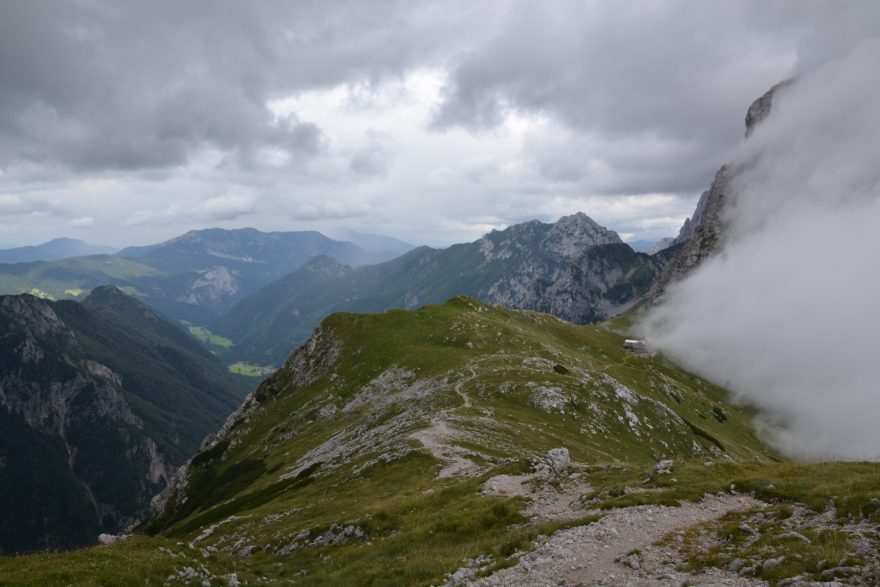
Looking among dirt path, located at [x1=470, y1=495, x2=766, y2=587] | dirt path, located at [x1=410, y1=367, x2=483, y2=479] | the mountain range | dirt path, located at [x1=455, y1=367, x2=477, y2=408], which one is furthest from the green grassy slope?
dirt path, located at [x1=470, y1=495, x2=766, y2=587]

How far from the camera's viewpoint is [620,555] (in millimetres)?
21062

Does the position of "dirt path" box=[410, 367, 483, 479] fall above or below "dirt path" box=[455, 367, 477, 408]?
below

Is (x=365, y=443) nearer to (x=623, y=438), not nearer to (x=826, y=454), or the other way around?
(x=623, y=438)

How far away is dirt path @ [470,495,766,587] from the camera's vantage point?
18.6m

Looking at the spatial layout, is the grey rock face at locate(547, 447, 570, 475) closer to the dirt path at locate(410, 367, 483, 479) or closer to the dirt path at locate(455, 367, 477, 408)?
the dirt path at locate(410, 367, 483, 479)

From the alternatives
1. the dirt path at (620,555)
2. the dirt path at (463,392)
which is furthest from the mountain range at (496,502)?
the dirt path at (463,392)

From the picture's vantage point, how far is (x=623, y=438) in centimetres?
7975

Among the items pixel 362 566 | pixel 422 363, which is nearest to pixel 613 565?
pixel 362 566

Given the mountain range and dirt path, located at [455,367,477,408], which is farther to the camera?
dirt path, located at [455,367,477,408]

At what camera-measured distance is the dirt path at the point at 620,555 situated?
18609 millimetres

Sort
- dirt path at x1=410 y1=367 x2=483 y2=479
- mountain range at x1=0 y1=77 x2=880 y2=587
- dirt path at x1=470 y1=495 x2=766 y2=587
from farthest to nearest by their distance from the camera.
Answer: dirt path at x1=410 y1=367 x2=483 y2=479 → mountain range at x1=0 y1=77 x2=880 y2=587 → dirt path at x1=470 y1=495 x2=766 y2=587

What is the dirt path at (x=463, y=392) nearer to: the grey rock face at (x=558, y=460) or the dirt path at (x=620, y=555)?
the grey rock face at (x=558, y=460)

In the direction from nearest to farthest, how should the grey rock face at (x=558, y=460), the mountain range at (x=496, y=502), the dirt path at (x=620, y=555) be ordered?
A: the dirt path at (x=620, y=555) < the mountain range at (x=496, y=502) < the grey rock face at (x=558, y=460)

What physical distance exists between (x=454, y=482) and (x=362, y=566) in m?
18.3
